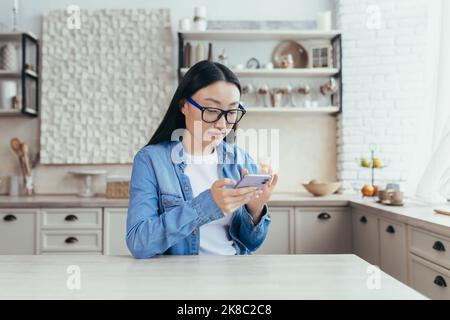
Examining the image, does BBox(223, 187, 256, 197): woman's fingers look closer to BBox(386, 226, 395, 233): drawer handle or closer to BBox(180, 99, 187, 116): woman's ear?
BBox(180, 99, 187, 116): woman's ear

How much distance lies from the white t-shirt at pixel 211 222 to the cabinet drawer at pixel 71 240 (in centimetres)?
177

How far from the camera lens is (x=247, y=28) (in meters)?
3.83

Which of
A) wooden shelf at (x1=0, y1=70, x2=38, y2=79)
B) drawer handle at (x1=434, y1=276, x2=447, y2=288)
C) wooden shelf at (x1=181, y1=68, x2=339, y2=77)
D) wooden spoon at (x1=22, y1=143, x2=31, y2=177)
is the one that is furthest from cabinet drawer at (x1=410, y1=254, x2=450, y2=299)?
wooden shelf at (x1=0, y1=70, x2=38, y2=79)

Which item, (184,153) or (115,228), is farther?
(115,228)

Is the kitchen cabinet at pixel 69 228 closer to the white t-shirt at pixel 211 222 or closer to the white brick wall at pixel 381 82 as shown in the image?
the white t-shirt at pixel 211 222

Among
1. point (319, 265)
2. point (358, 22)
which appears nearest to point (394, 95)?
point (358, 22)

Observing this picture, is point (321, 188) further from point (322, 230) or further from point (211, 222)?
point (211, 222)

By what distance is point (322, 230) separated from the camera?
3.14 meters

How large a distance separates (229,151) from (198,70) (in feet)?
1.17

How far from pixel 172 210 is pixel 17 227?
226 centimetres

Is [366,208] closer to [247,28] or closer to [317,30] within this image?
[317,30]

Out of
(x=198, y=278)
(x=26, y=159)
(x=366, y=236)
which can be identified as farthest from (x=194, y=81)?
(x=26, y=159)

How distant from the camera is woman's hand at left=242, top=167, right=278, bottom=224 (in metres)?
1.37

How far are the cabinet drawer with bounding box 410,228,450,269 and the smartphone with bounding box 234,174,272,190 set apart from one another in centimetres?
104
